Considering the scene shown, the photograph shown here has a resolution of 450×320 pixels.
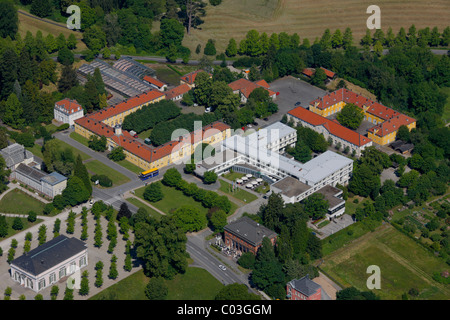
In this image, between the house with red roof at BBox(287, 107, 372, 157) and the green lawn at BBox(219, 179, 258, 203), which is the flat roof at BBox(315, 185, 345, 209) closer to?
the green lawn at BBox(219, 179, 258, 203)

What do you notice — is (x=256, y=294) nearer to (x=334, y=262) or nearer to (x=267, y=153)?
(x=334, y=262)

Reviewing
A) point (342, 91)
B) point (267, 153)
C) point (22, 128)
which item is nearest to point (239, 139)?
point (267, 153)

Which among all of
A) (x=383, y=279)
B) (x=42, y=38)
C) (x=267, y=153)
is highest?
(x=42, y=38)

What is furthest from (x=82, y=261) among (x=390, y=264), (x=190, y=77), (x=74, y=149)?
(x=190, y=77)

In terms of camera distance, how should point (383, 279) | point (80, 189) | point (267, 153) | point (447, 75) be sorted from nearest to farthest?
point (383, 279) → point (80, 189) → point (267, 153) → point (447, 75)

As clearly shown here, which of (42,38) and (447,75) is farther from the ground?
(42,38)

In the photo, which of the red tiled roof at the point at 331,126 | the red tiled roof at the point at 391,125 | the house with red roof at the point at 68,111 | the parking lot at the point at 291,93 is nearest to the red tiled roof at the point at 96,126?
the house with red roof at the point at 68,111

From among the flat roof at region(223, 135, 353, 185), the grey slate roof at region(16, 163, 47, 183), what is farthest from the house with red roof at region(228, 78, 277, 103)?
the grey slate roof at region(16, 163, 47, 183)
